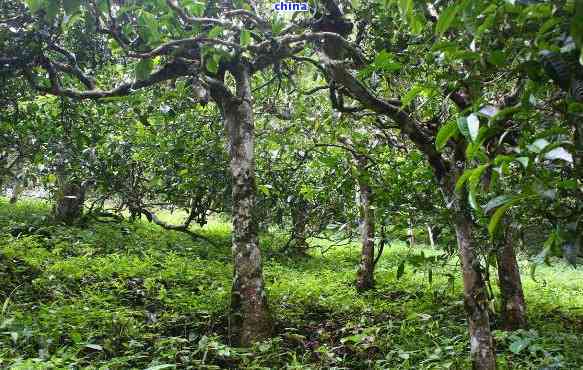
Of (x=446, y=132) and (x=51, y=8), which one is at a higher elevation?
(x=51, y=8)

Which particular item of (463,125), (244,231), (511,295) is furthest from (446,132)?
(511,295)

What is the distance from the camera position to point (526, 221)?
2.84 m

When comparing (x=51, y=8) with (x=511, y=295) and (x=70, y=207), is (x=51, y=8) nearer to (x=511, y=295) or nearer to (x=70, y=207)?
(x=511, y=295)

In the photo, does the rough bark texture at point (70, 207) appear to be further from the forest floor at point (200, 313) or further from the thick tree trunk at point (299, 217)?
the thick tree trunk at point (299, 217)

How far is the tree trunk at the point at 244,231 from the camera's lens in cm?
405

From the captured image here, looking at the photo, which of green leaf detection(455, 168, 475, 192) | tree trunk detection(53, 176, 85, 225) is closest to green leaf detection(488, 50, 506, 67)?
green leaf detection(455, 168, 475, 192)

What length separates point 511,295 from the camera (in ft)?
15.4

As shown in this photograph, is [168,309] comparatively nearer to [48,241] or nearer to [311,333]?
[311,333]

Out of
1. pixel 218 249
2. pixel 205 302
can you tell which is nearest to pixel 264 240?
pixel 218 249

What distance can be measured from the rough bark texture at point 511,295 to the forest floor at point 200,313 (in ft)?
1.07

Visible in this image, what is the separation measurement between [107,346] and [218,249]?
16.8ft

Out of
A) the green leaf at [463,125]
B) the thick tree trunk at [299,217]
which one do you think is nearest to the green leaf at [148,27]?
the green leaf at [463,125]

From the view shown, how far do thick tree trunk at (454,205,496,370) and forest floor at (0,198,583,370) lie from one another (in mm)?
201

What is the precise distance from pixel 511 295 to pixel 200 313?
2979 millimetres
